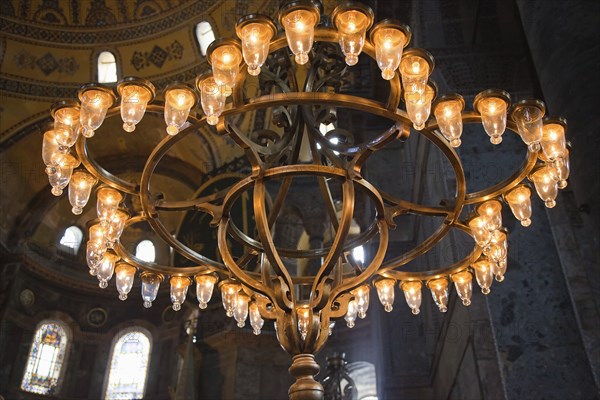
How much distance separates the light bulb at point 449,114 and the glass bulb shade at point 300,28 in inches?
29.6

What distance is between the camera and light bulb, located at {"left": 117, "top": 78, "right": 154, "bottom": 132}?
3.03 meters

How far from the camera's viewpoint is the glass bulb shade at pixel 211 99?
115 inches

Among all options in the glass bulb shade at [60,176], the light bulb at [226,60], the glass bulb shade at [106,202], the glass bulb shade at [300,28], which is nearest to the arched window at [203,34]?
the glass bulb shade at [106,202]

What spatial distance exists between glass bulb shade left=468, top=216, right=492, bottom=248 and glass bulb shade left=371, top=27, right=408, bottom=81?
1284 millimetres

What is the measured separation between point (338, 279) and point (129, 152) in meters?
13.5

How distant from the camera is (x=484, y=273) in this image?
12.4ft

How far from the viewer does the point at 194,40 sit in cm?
1472

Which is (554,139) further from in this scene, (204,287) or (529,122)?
(204,287)

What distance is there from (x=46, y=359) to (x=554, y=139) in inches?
569

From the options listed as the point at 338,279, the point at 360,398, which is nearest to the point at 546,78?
the point at 338,279

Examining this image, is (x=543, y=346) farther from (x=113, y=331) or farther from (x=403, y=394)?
(x=113, y=331)

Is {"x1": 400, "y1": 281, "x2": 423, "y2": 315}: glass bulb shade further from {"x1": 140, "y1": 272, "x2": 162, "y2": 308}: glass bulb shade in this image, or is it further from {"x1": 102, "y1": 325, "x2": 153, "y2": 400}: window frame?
{"x1": 102, "y1": 325, "x2": 153, "y2": 400}: window frame

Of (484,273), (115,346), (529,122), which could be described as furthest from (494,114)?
(115,346)

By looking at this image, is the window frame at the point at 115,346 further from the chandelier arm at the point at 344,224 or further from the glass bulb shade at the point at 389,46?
the glass bulb shade at the point at 389,46
